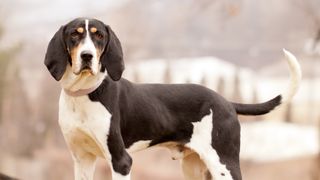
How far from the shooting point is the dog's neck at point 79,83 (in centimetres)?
263

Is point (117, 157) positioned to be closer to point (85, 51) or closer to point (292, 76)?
point (85, 51)

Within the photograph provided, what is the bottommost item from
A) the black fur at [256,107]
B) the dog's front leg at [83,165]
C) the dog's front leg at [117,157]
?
the dog's front leg at [83,165]

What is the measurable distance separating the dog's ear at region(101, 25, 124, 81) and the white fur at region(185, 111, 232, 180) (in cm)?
43

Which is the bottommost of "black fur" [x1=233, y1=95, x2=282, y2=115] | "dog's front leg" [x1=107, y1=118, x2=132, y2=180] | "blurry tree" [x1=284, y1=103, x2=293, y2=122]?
"blurry tree" [x1=284, y1=103, x2=293, y2=122]

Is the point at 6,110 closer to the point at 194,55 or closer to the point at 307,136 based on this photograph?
the point at 194,55

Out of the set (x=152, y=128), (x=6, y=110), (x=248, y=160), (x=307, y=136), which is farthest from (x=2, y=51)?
(x=152, y=128)

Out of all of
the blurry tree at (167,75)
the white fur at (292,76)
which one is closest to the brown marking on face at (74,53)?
the white fur at (292,76)

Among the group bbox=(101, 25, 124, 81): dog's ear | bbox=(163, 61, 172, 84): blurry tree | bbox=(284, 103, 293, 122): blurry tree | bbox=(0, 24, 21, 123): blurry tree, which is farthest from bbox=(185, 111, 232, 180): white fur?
bbox=(0, 24, 21, 123): blurry tree

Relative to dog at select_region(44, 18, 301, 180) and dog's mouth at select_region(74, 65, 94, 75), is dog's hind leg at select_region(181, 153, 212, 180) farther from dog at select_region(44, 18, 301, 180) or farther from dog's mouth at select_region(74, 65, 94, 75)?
dog's mouth at select_region(74, 65, 94, 75)

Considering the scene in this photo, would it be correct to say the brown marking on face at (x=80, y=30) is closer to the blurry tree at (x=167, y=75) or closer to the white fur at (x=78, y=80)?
the white fur at (x=78, y=80)

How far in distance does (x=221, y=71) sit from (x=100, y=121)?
5.90 m

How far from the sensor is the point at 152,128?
283cm

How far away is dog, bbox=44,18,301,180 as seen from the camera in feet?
8.50

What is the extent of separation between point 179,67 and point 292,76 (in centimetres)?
553
